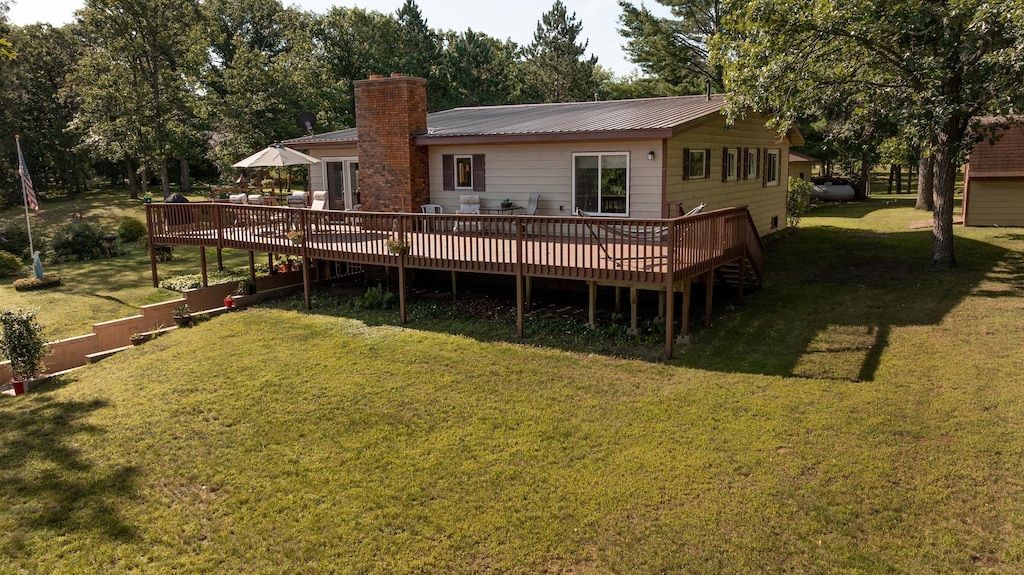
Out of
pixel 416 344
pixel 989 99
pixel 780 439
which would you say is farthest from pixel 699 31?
pixel 780 439

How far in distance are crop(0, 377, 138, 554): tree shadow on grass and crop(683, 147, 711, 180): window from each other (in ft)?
35.8

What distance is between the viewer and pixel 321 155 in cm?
1775

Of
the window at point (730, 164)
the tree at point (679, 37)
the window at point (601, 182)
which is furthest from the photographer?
the tree at point (679, 37)

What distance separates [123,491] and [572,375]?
5.36m

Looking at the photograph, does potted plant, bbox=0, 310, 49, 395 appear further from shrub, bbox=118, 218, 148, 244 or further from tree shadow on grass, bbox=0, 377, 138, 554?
shrub, bbox=118, 218, 148, 244

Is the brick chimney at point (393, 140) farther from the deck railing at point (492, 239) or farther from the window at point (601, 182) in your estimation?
the window at point (601, 182)

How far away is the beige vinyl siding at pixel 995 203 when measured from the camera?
1919 cm

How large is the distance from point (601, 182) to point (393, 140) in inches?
202

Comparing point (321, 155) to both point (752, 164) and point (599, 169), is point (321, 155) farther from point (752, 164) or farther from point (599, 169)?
point (752, 164)

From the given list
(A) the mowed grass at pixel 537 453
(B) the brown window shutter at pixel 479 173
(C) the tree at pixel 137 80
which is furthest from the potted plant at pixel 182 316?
(C) the tree at pixel 137 80

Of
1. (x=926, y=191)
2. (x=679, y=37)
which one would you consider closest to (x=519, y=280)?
(x=926, y=191)

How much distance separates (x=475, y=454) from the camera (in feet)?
23.2

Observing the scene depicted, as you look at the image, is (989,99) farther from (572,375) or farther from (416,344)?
(416,344)

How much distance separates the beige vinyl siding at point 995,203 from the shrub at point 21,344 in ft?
76.0
